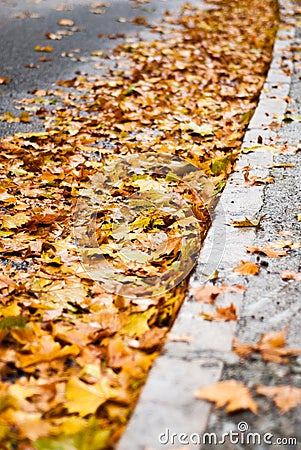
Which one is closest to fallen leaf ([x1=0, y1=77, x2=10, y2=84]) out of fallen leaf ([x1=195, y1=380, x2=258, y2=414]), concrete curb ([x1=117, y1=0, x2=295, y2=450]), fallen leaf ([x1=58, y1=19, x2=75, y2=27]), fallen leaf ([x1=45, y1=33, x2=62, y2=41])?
fallen leaf ([x1=45, y1=33, x2=62, y2=41])

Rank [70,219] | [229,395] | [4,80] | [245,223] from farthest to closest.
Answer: [4,80], [70,219], [245,223], [229,395]

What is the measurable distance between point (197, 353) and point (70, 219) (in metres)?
1.46

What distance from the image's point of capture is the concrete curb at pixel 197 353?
5.69 ft

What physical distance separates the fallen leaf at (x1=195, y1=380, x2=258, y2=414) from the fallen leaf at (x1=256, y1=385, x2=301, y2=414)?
54 millimetres

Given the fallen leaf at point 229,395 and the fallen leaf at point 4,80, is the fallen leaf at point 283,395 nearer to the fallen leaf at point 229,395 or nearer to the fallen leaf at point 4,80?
the fallen leaf at point 229,395

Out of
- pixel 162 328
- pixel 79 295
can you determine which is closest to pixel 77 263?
→ pixel 79 295

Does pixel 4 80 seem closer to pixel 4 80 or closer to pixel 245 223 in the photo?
pixel 4 80

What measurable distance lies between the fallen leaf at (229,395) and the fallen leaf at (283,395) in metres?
0.05

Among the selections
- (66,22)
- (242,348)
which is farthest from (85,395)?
(66,22)

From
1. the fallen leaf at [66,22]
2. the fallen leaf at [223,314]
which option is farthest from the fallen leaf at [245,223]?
the fallen leaf at [66,22]

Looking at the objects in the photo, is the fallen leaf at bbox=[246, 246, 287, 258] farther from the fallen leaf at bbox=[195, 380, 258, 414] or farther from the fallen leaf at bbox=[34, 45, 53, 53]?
the fallen leaf at bbox=[34, 45, 53, 53]

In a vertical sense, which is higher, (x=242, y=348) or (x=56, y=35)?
(x=242, y=348)

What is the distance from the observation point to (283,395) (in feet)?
6.05

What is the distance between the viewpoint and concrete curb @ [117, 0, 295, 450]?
1734mm
